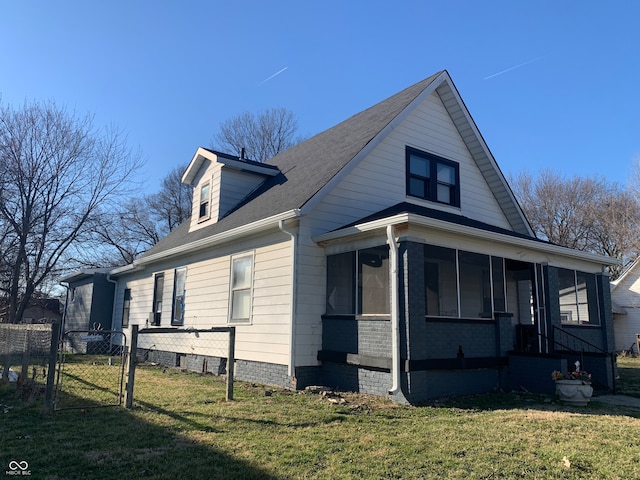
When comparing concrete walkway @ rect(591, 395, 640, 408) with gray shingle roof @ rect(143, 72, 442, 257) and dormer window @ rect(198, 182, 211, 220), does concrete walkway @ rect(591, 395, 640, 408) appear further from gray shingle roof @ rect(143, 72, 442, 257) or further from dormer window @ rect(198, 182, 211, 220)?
dormer window @ rect(198, 182, 211, 220)

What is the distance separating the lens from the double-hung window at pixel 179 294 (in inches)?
533

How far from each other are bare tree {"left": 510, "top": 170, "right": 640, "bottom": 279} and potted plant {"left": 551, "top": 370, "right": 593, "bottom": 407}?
2308 centimetres

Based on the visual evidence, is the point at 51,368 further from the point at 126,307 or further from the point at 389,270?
the point at 126,307

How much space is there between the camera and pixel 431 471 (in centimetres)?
434

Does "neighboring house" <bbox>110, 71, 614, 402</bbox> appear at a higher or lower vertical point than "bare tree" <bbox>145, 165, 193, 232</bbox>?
lower

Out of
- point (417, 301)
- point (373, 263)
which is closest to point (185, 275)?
point (373, 263)

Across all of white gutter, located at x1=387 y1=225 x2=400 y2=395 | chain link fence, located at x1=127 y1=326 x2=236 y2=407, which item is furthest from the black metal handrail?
chain link fence, located at x1=127 y1=326 x2=236 y2=407

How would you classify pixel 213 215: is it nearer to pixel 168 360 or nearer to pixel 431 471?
pixel 168 360

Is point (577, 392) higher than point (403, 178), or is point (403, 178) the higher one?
point (403, 178)

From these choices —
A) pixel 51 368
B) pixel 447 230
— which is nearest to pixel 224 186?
pixel 447 230

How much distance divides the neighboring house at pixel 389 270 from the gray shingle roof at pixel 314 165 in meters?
0.07

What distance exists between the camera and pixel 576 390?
25.9 feet

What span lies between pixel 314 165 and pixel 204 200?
13.7 ft

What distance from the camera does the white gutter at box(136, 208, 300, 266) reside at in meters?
9.17
